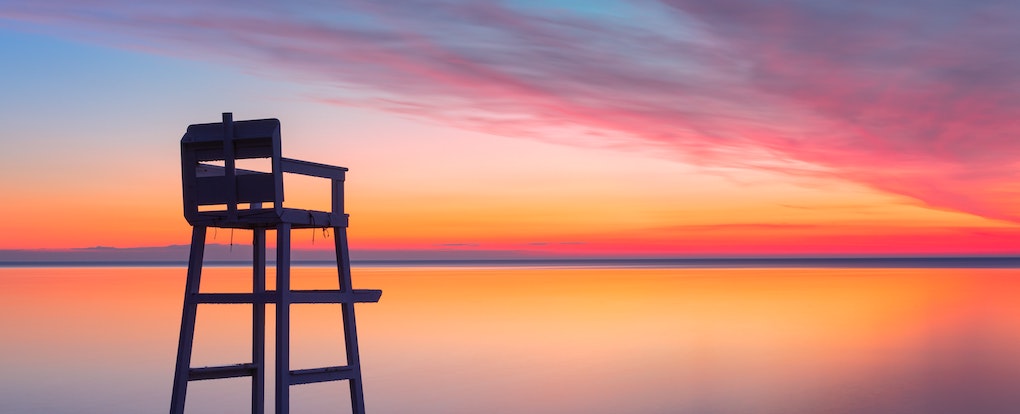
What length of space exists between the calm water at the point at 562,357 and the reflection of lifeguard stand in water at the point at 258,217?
439cm

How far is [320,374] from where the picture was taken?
31.1ft

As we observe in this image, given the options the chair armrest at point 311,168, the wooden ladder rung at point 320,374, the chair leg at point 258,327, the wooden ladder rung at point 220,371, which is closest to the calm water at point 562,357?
the chair leg at point 258,327

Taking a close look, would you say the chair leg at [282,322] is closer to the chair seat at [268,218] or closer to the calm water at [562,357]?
the chair seat at [268,218]

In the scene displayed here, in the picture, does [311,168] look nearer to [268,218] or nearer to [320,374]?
[268,218]

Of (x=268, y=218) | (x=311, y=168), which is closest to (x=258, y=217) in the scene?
(x=268, y=218)

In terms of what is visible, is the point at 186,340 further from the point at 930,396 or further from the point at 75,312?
the point at 75,312

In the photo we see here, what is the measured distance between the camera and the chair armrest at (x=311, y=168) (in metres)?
9.10

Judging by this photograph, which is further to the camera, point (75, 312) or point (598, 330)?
point (75, 312)


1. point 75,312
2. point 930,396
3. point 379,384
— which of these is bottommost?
point 930,396

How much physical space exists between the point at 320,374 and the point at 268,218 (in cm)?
152

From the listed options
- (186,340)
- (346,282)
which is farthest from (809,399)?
(186,340)

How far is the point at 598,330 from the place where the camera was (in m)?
26.0

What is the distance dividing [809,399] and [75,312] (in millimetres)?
25062

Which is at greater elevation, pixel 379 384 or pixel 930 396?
pixel 379 384
